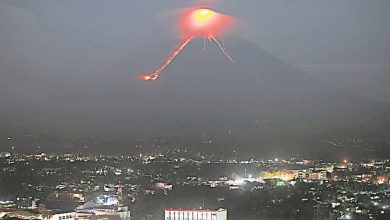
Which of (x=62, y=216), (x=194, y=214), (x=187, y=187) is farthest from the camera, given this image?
(x=187, y=187)

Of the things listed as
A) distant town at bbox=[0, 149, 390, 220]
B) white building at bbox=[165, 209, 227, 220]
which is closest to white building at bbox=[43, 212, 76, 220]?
distant town at bbox=[0, 149, 390, 220]

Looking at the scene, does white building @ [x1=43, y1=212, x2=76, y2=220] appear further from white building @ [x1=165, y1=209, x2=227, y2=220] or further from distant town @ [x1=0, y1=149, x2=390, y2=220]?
white building @ [x1=165, y1=209, x2=227, y2=220]

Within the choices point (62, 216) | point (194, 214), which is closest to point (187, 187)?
point (194, 214)

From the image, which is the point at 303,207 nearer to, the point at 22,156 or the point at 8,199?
the point at 8,199

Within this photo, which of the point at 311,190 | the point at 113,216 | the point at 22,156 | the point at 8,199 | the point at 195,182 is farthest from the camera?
the point at 22,156

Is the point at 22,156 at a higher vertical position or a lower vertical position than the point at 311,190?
higher

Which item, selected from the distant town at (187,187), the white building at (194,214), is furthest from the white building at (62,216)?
the white building at (194,214)

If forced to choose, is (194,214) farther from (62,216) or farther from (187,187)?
(187,187)

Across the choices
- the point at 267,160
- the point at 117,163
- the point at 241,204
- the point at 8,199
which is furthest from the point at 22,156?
the point at 241,204
